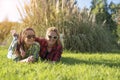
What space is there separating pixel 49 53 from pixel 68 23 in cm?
481

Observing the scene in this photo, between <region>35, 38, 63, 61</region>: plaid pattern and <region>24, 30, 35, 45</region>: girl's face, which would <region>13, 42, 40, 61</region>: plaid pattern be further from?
Answer: <region>35, 38, 63, 61</region>: plaid pattern

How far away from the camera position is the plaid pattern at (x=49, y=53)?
6727mm

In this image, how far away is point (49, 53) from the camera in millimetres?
6918

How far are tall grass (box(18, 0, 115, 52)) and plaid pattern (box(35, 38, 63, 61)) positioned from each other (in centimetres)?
417

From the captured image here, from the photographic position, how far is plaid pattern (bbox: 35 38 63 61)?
6.73 metres

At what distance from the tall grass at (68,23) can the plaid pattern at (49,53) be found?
13.7 feet

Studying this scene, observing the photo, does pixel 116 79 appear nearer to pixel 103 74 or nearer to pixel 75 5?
pixel 103 74

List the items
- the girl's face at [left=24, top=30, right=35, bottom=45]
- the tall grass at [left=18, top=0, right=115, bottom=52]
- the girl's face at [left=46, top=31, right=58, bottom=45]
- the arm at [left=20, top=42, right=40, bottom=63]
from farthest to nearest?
the tall grass at [left=18, top=0, right=115, bottom=52], the girl's face at [left=46, top=31, right=58, bottom=45], the arm at [left=20, top=42, right=40, bottom=63], the girl's face at [left=24, top=30, right=35, bottom=45]

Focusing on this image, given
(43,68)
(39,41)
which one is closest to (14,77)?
(43,68)

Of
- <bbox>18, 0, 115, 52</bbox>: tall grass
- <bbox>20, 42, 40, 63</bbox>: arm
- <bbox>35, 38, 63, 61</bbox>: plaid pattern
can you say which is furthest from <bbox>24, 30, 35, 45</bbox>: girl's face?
<bbox>18, 0, 115, 52</bbox>: tall grass

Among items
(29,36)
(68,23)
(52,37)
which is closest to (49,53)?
(52,37)

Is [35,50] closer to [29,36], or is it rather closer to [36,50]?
[36,50]

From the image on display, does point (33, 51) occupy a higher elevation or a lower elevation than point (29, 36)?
lower

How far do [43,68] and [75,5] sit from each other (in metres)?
6.96
